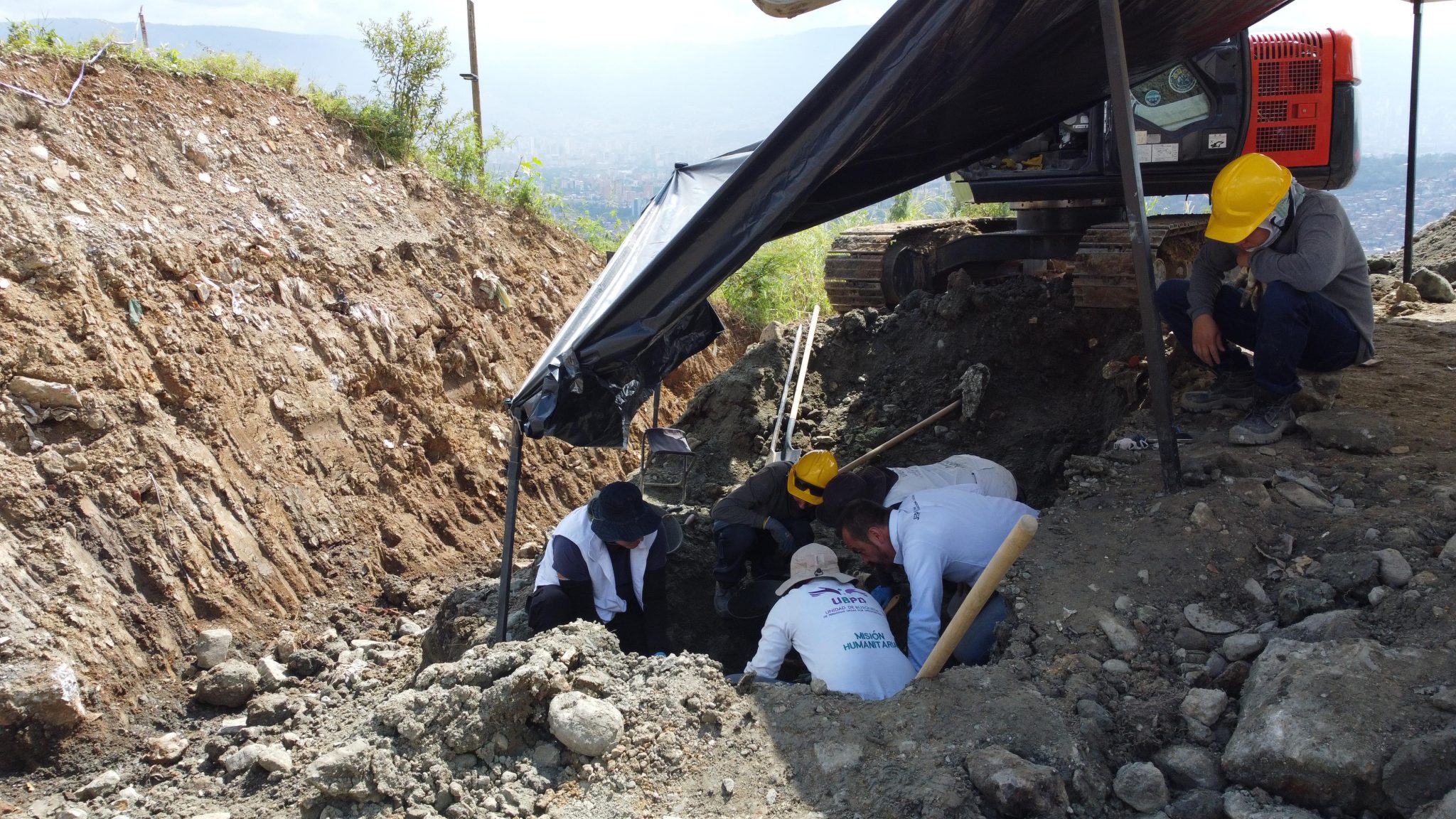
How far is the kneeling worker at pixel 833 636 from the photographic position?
3611 mm

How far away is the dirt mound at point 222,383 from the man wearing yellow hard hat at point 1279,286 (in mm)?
4604

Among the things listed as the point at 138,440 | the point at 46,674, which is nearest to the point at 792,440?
the point at 138,440

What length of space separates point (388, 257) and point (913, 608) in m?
5.24

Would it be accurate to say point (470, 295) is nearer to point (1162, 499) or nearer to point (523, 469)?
point (523, 469)

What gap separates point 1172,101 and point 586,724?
570 cm

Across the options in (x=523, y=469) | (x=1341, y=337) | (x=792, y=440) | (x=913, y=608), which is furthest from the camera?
(x=523, y=469)

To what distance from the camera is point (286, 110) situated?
7.79 meters

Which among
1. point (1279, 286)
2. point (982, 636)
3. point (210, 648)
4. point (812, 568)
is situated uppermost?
point (1279, 286)

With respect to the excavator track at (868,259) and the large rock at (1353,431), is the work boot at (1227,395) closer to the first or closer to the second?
the large rock at (1353,431)

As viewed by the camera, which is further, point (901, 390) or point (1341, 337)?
point (901, 390)

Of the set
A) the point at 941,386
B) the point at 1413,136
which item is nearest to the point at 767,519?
the point at 941,386

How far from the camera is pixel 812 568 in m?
4.18

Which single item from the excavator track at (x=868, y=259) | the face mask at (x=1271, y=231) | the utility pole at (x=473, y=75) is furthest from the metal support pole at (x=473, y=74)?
the face mask at (x=1271, y=231)

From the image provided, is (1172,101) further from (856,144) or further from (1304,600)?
(1304,600)
